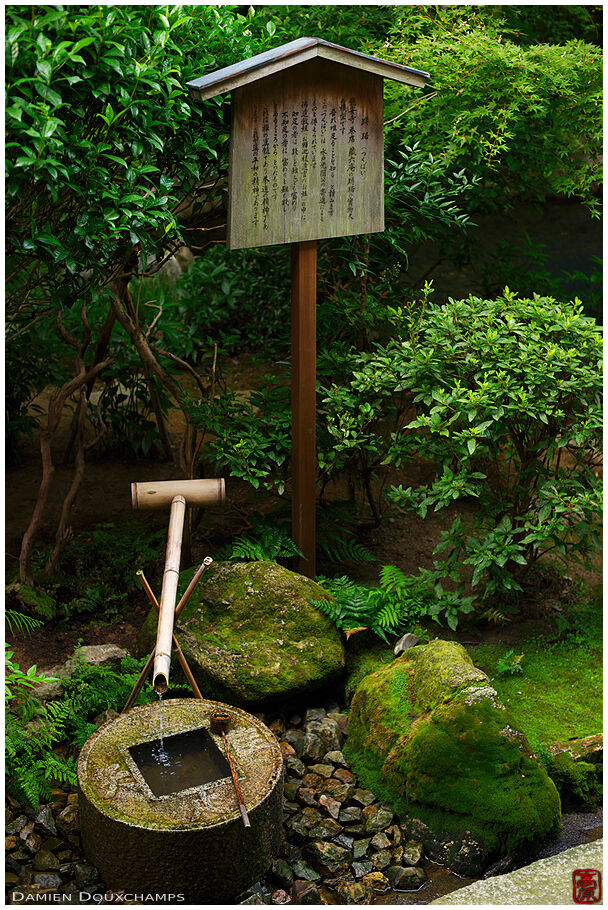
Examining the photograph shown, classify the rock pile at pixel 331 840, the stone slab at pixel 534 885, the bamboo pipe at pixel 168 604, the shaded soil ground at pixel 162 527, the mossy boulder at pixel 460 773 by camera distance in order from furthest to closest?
1. the shaded soil ground at pixel 162 527
2. the mossy boulder at pixel 460 773
3. the rock pile at pixel 331 840
4. the bamboo pipe at pixel 168 604
5. the stone slab at pixel 534 885

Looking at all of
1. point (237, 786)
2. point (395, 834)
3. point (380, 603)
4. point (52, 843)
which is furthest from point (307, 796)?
point (380, 603)

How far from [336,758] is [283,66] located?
13.3 feet

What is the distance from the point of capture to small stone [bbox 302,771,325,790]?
471cm

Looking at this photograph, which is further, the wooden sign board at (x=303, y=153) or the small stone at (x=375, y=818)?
the wooden sign board at (x=303, y=153)

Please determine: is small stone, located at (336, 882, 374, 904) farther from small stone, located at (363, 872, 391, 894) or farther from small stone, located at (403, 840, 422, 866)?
small stone, located at (403, 840, 422, 866)

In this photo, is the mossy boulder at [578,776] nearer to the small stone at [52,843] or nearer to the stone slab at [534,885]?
the stone slab at [534,885]

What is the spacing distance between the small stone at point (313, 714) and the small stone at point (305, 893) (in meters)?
1.14

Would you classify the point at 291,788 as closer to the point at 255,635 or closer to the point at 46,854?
the point at 255,635

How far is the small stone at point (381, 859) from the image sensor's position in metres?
4.19

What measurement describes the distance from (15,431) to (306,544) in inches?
152

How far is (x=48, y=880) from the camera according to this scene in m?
4.07

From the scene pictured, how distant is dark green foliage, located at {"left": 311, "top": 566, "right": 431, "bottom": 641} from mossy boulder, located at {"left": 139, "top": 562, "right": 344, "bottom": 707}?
105 mm

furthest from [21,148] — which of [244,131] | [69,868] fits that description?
[69,868]

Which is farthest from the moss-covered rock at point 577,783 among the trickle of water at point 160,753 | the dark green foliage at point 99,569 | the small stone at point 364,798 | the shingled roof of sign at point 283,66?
the shingled roof of sign at point 283,66
